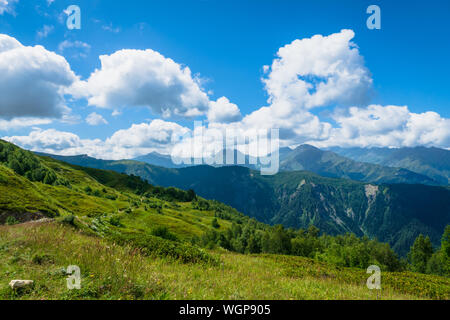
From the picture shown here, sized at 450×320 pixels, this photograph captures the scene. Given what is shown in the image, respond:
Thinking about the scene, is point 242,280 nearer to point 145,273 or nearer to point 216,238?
point 145,273

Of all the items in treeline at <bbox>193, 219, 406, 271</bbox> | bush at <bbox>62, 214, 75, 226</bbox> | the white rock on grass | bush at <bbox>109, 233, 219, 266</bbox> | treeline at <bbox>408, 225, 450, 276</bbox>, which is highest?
the white rock on grass

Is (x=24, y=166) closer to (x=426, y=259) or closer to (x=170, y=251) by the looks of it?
(x=170, y=251)

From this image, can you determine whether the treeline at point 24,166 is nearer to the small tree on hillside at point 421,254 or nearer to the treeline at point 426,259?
the treeline at point 426,259

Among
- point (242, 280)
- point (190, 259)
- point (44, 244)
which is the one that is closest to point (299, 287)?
point (242, 280)

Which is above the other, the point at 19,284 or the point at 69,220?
the point at 19,284

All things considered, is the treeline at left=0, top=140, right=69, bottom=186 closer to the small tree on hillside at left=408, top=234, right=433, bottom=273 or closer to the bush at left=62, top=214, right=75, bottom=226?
the bush at left=62, top=214, right=75, bottom=226

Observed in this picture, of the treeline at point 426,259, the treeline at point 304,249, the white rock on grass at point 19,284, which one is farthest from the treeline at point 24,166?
the treeline at point 426,259

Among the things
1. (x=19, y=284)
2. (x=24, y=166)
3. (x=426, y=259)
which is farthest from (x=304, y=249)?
(x=24, y=166)

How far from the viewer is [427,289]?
44.3ft

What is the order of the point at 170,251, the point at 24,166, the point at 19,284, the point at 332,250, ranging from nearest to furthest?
the point at 19,284 < the point at 170,251 < the point at 332,250 < the point at 24,166

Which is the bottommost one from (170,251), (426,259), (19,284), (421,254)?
(426,259)

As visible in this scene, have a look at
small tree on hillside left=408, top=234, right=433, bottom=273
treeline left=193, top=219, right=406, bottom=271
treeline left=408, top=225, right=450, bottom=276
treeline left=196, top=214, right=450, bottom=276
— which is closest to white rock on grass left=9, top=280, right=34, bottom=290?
treeline left=196, top=214, right=450, bottom=276
